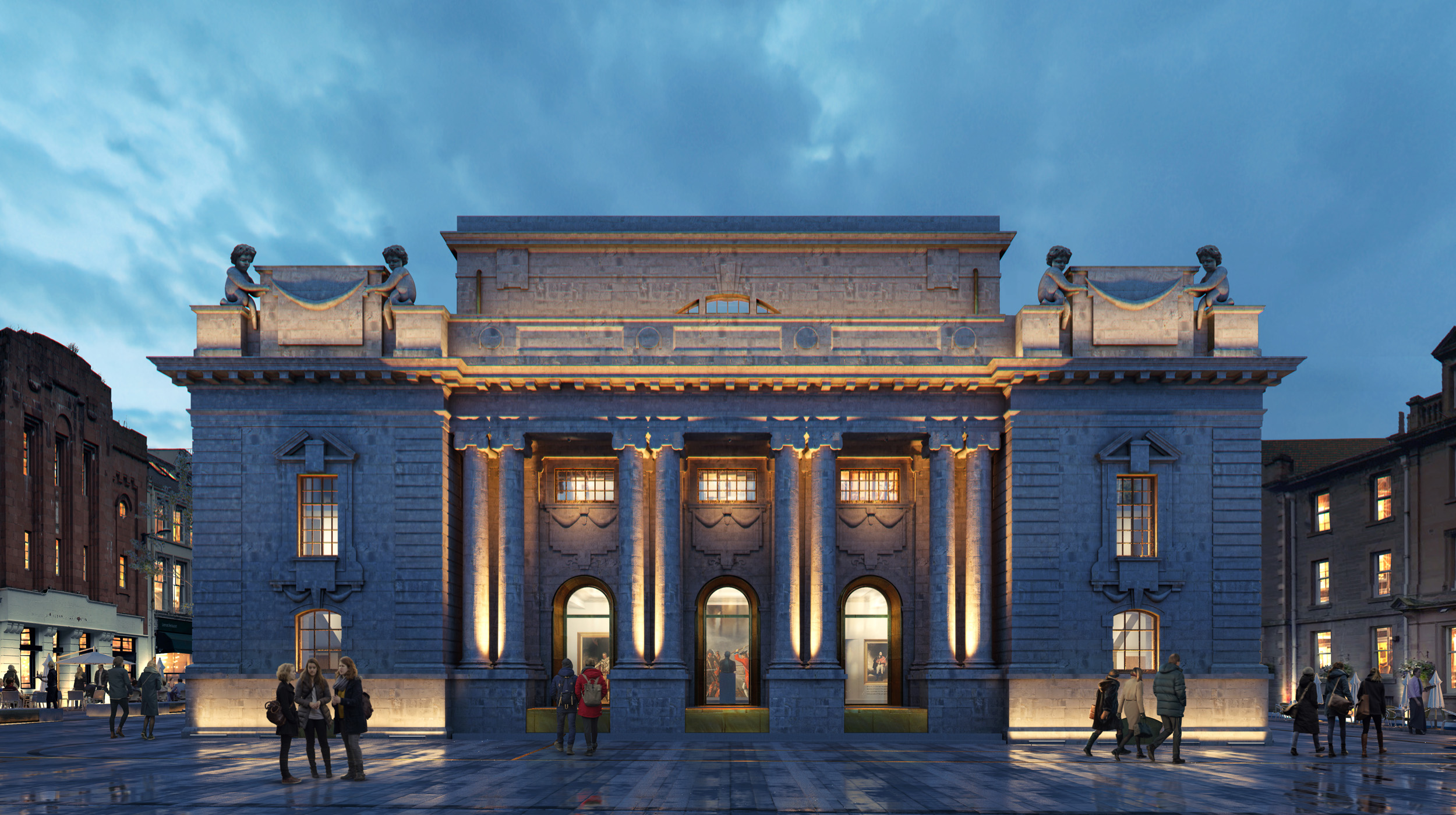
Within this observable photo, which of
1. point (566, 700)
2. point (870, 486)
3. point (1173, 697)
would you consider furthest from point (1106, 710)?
point (870, 486)

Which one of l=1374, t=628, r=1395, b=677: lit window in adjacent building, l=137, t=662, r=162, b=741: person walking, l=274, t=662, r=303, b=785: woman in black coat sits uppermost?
l=274, t=662, r=303, b=785: woman in black coat

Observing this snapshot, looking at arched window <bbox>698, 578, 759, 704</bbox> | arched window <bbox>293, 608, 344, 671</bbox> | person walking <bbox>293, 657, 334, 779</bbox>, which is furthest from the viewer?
arched window <bbox>698, 578, 759, 704</bbox>

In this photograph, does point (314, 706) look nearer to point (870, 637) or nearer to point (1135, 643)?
point (870, 637)

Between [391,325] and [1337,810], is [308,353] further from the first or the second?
[1337,810]

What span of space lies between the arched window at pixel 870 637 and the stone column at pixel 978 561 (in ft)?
12.2

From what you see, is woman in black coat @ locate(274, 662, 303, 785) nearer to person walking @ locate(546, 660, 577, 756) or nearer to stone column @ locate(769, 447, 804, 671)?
person walking @ locate(546, 660, 577, 756)

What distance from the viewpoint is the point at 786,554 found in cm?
2800

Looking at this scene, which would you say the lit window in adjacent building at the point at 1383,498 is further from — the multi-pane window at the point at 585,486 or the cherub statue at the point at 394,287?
the cherub statue at the point at 394,287

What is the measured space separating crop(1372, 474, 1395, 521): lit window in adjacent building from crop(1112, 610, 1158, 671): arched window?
59.2 ft

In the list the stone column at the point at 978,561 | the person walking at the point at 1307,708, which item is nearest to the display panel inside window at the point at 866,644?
the stone column at the point at 978,561

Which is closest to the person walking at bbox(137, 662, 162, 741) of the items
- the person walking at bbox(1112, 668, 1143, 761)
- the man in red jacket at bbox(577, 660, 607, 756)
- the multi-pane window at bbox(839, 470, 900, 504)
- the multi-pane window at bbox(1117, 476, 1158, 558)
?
the man in red jacket at bbox(577, 660, 607, 756)

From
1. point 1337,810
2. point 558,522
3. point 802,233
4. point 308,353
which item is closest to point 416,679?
point 558,522

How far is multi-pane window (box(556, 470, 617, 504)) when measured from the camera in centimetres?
3127

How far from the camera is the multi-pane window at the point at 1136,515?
27.4 m
